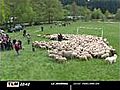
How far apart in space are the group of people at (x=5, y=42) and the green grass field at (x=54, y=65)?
0.03 m

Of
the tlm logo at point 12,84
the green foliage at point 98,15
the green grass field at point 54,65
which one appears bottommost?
the tlm logo at point 12,84

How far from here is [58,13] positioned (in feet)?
309

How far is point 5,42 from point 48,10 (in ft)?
1.21

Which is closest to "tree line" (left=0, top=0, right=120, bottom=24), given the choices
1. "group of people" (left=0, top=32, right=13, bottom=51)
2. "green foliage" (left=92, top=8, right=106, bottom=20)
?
"green foliage" (left=92, top=8, right=106, bottom=20)

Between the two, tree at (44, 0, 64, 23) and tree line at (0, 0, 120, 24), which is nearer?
tree line at (0, 0, 120, 24)

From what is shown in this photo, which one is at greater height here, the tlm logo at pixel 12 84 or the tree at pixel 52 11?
the tree at pixel 52 11

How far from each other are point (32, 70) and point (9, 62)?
0.18 m

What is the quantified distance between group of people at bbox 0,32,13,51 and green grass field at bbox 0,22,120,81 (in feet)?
0.09

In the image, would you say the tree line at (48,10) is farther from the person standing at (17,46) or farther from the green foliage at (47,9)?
the person standing at (17,46)

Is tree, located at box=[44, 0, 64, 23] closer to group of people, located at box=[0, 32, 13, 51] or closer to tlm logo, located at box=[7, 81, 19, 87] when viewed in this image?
group of people, located at box=[0, 32, 13, 51]

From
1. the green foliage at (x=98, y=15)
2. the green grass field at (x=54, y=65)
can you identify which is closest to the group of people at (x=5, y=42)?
the green grass field at (x=54, y=65)

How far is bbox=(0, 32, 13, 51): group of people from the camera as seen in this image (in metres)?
94.1

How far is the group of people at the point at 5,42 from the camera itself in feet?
309

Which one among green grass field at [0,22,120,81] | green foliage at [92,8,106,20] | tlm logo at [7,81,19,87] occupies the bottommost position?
tlm logo at [7,81,19,87]
